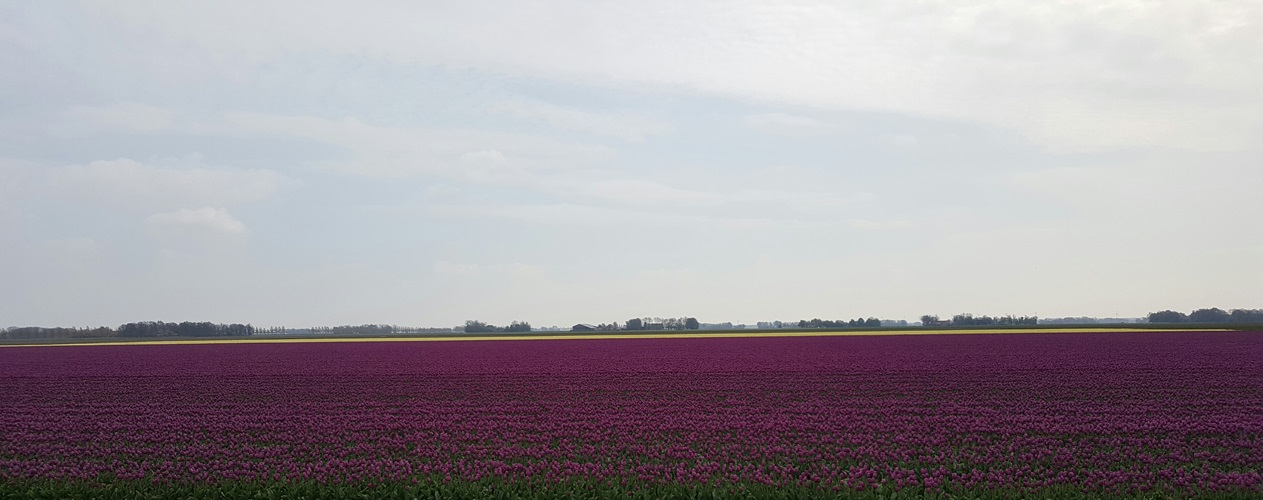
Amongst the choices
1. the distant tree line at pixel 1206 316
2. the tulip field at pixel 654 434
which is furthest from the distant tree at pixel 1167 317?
the tulip field at pixel 654 434

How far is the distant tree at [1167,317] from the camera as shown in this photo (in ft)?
511

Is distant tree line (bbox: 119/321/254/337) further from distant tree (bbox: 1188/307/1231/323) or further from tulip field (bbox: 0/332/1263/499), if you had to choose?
distant tree (bbox: 1188/307/1231/323)

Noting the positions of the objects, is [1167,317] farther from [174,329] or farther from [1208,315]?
[174,329]

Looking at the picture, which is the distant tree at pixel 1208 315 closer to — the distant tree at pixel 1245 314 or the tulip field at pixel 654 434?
the distant tree at pixel 1245 314

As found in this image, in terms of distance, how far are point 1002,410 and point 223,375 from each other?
29687 mm

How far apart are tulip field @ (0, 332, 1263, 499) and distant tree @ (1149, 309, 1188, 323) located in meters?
154

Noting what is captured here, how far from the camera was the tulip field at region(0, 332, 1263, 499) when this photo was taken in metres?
12.2

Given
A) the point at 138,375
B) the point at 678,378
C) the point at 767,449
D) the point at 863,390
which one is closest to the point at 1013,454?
the point at 767,449

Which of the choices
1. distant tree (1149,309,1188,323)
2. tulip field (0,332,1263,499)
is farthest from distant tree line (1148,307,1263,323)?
tulip field (0,332,1263,499)

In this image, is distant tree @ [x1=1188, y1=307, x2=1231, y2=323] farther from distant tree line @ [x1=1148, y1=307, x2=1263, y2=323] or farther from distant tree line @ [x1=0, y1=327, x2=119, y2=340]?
distant tree line @ [x1=0, y1=327, x2=119, y2=340]

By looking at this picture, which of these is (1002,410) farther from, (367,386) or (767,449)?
(367,386)

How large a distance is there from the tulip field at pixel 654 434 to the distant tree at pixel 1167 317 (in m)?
154

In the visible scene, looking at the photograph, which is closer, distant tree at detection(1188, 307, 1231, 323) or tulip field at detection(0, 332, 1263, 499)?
tulip field at detection(0, 332, 1263, 499)

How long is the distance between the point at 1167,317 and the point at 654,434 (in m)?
182
